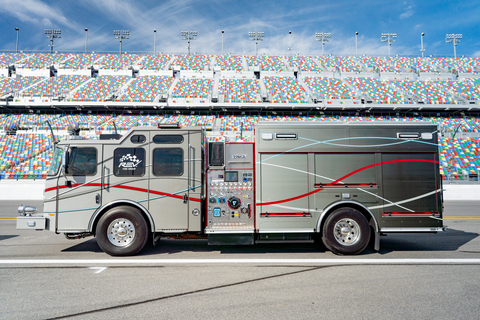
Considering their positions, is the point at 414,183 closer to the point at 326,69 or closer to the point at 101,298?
the point at 101,298

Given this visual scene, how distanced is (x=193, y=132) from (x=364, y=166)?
3.73 meters

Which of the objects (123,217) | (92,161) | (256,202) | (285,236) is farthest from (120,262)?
(285,236)

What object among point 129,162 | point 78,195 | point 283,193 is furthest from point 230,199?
point 78,195

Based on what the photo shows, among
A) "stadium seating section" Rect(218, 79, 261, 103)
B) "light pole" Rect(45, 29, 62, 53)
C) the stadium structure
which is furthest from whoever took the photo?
"light pole" Rect(45, 29, 62, 53)

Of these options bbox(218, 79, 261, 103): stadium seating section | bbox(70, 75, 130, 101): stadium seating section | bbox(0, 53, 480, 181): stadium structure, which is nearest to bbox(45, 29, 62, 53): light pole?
bbox(0, 53, 480, 181): stadium structure

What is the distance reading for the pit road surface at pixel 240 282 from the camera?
360 centimetres

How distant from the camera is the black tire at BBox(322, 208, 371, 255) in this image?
5.93 metres

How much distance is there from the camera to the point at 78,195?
5.96 meters

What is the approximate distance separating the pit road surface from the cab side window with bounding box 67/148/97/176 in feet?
5.85

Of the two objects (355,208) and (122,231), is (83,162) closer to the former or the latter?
(122,231)

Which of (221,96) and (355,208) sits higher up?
(221,96)

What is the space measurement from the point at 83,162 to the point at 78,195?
698mm

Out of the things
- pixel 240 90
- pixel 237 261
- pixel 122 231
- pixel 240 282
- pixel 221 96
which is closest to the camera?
pixel 240 282

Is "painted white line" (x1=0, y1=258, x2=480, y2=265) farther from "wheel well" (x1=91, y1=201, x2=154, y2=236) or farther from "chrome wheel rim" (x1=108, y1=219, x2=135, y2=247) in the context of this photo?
"wheel well" (x1=91, y1=201, x2=154, y2=236)
